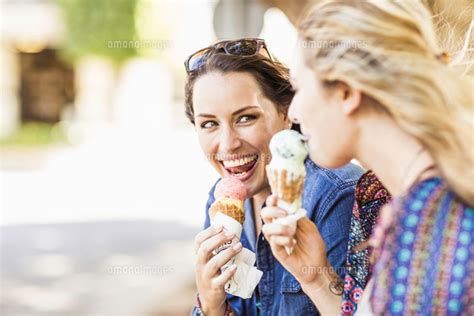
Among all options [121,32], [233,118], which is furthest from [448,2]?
[121,32]

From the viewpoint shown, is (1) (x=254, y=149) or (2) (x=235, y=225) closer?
(2) (x=235, y=225)

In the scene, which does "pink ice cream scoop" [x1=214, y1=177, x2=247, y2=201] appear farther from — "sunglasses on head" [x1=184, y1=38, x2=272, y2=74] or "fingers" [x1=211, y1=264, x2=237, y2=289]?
"sunglasses on head" [x1=184, y1=38, x2=272, y2=74]

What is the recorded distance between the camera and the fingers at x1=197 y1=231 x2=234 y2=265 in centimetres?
201

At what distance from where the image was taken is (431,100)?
1.42m

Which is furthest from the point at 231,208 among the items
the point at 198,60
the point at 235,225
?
the point at 198,60

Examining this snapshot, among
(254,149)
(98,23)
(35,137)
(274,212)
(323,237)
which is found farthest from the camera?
(98,23)

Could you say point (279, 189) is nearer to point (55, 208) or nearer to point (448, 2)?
point (448, 2)

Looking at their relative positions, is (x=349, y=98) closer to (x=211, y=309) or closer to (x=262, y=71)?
(x=262, y=71)

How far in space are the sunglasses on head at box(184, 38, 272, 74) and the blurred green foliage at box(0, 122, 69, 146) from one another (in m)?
15.2

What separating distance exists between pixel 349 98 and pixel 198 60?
93 cm

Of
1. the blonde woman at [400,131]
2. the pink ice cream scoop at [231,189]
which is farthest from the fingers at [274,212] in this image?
the pink ice cream scoop at [231,189]

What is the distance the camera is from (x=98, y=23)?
17.5 meters

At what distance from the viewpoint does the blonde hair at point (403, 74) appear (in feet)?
4.63

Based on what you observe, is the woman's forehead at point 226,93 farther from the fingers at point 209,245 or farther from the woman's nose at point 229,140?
the fingers at point 209,245
